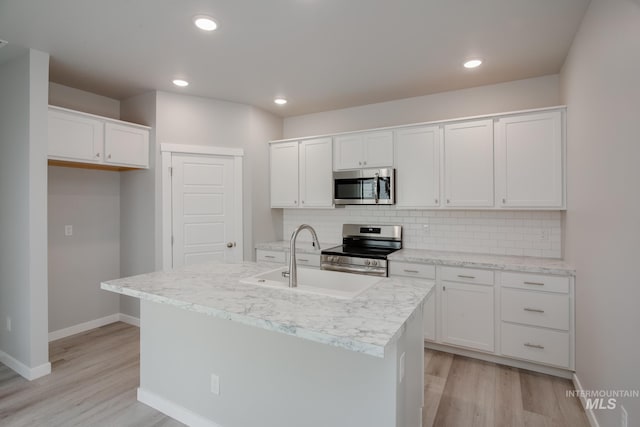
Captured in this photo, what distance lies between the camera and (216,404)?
6.61 ft

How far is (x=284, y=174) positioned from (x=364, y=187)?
1.19 m

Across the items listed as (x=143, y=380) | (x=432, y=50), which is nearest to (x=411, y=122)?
(x=432, y=50)

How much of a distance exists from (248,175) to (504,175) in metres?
2.92

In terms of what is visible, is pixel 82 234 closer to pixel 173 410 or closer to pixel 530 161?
pixel 173 410

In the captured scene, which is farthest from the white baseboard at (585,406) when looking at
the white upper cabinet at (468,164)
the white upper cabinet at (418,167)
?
the white upper cabinet at (418,167)

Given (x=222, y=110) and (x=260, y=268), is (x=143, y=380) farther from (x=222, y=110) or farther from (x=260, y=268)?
(x=222, y=110)

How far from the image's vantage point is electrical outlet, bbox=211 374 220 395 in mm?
1996

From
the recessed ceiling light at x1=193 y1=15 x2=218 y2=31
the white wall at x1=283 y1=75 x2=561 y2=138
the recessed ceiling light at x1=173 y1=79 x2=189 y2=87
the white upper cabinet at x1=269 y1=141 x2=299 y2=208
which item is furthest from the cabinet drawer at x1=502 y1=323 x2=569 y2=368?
the recessed ceiling light at x1=173 y1=79 x2=189 y2=87

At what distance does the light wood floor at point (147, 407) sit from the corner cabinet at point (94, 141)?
6.32ft

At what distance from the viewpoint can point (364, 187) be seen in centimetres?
388

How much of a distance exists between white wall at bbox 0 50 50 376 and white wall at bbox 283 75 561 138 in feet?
9.48

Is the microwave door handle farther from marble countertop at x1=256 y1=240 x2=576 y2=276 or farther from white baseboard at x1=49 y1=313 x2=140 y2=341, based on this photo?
white baseboard at x1=49 y1=313 x2=140 y2=341

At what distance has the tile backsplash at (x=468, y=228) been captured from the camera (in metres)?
3.25

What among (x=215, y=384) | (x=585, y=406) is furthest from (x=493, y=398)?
(x=215, y=384)
